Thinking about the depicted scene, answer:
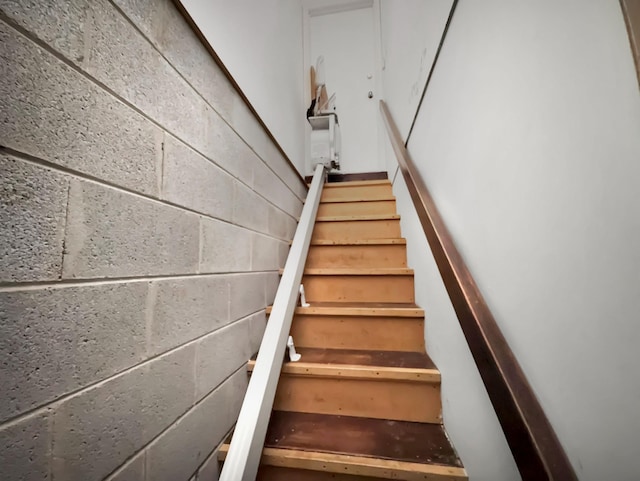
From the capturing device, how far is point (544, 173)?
1.41ft

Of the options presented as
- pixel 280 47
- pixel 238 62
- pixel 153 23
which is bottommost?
pixel 153 23

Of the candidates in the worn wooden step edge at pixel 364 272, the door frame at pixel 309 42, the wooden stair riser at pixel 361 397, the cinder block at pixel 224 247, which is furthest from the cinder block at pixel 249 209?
the door frame at pixel 309 42

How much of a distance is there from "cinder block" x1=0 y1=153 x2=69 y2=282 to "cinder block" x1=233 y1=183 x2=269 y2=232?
624 millimetres

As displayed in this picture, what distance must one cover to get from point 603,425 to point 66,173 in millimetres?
927

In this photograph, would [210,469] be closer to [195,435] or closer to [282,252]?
[195,435]

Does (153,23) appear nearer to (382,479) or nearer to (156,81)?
(156,81)

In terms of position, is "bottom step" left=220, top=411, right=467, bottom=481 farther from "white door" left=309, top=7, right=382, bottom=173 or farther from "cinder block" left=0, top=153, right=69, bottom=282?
"white door" left=309, top=7, right=382, bottom=173

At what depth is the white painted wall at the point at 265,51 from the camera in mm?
981

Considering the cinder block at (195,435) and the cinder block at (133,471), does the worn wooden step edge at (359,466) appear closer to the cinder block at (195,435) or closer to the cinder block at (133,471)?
the cinder block at (195,435)

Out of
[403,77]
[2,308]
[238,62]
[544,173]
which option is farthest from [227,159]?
[403,77]

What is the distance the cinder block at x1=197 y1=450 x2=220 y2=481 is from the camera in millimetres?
812

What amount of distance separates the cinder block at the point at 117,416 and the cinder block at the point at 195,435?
5 centimetres

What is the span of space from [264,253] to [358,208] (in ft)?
3.65

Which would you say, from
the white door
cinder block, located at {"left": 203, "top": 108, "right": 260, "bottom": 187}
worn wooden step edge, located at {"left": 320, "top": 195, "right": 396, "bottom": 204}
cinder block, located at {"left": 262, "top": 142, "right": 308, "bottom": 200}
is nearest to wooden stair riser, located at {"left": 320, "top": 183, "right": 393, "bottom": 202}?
worn wooden step edge, located at {"left": 320, "top": 195, "right": 396, "bottom": 204}
